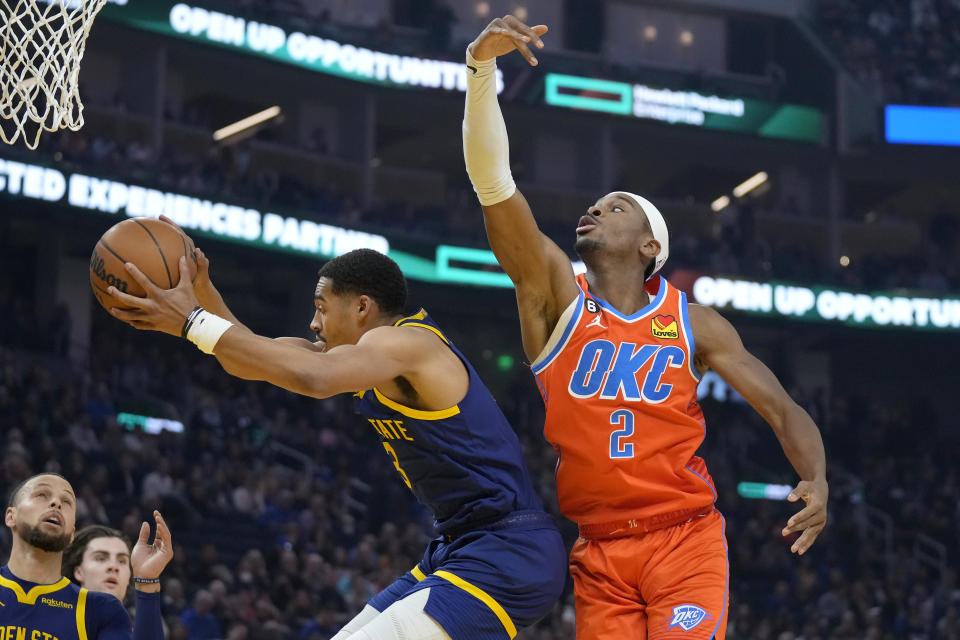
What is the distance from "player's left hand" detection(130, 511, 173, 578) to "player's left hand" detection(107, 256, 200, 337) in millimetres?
1709

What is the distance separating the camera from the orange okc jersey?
4484mm

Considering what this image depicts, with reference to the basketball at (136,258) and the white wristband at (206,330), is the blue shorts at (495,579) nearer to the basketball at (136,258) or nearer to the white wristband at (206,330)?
the white wristband at (206,330)

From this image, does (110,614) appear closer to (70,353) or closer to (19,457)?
(19,457)

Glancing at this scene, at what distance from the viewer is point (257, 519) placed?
15.1 metres

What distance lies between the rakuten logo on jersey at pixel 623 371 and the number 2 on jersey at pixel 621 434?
0.20 feet

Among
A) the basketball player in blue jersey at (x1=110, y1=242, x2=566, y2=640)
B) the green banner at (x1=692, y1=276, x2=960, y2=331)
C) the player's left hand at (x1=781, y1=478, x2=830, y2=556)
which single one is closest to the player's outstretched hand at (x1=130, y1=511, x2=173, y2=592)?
the basketball player in blue jersey at (x1=110, y1=242, x2=566, y2=640)

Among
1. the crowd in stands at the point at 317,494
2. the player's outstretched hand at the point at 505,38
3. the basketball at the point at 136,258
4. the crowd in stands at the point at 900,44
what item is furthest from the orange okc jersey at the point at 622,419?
the crowd in stands at the point at 900,44

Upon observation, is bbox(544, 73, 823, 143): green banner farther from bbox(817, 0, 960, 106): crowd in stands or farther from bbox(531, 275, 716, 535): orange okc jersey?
bbox(531, 275, 716, 535): orange okc jersey

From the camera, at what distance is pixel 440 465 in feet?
13.3

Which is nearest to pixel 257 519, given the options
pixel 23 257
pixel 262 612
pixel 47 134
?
pixel 262 612

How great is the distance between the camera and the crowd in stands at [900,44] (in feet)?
88.2

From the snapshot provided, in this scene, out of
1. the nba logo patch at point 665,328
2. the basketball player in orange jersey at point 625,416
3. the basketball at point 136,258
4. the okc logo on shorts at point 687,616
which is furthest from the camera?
the nba logo patch at point 665,328

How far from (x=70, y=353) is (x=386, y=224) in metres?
5.74

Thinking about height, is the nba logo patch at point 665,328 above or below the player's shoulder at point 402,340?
above
